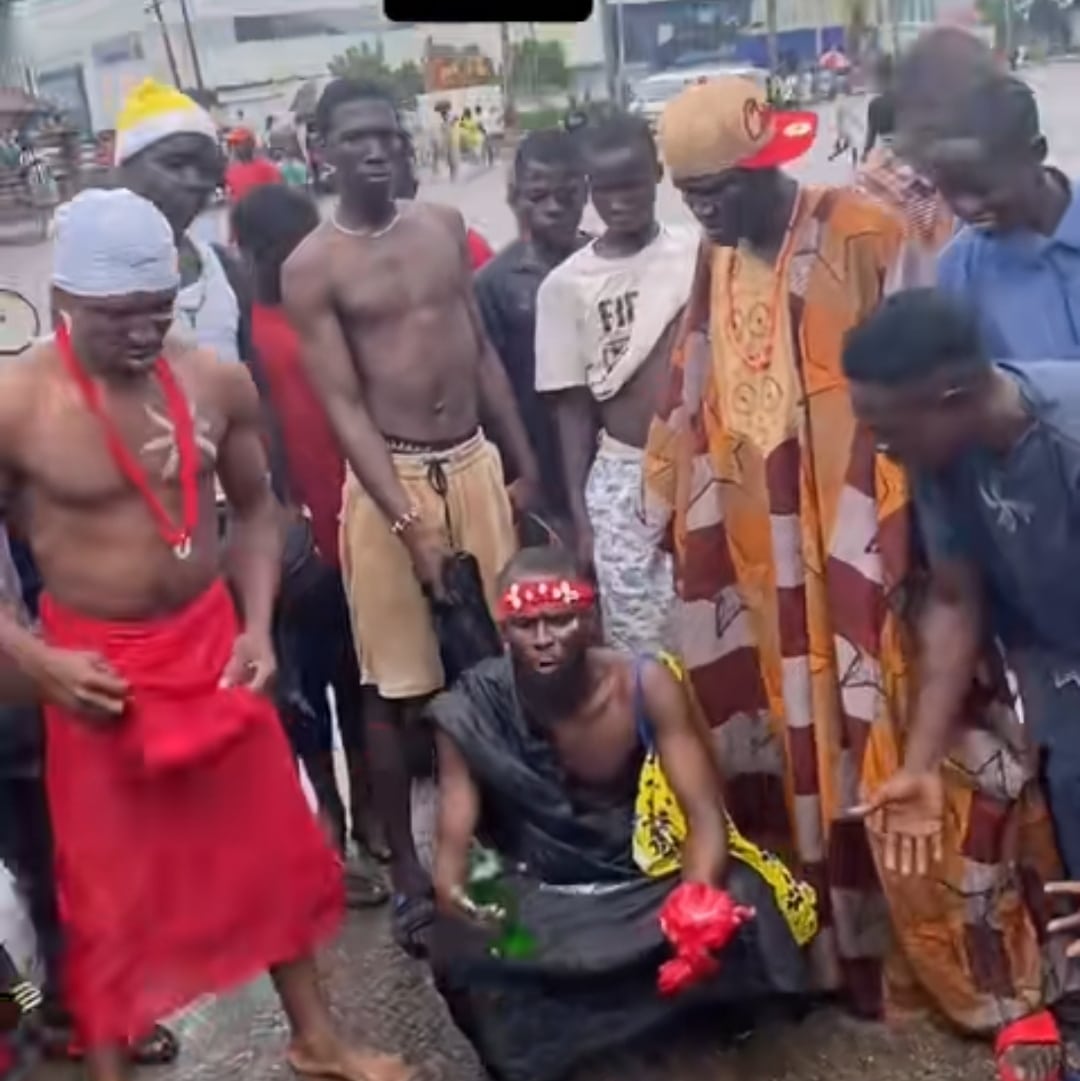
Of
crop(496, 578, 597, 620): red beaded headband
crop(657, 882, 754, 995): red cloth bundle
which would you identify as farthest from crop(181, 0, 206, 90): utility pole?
crop(657, 882, 754, 995): red cloth bundle

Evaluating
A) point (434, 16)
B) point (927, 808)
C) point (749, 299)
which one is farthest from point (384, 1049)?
point (434, 16)

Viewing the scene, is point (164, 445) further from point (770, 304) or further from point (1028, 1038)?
point (1028, 1038)

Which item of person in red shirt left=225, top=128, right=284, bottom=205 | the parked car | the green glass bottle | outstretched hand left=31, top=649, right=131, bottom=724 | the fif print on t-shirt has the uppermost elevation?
the parked car

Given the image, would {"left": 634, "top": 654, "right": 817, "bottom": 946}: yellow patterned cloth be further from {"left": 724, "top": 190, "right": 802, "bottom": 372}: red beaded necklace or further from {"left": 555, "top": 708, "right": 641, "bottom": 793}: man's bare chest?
{"left": 724, "top": 190, "right": 802, "bottom": 372}: red beaded necklace

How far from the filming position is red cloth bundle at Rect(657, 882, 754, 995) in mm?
2750

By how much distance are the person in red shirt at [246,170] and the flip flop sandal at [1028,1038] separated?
1.74m

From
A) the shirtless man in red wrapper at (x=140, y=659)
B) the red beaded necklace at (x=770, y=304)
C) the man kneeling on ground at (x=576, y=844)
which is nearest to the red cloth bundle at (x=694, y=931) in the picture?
the man kneeling on ground at (x=576, y=844)

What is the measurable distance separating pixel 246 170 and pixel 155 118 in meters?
0.30

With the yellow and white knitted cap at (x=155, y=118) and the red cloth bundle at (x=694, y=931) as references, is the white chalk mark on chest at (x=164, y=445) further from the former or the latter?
the red cloth bundle at (x=694, y=931)

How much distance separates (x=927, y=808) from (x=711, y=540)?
65 cm

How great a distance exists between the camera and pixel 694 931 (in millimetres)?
2748

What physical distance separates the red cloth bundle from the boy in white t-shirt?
1.92 feet

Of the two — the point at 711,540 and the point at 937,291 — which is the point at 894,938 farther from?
the point at 937,291

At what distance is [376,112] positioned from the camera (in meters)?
3.02
